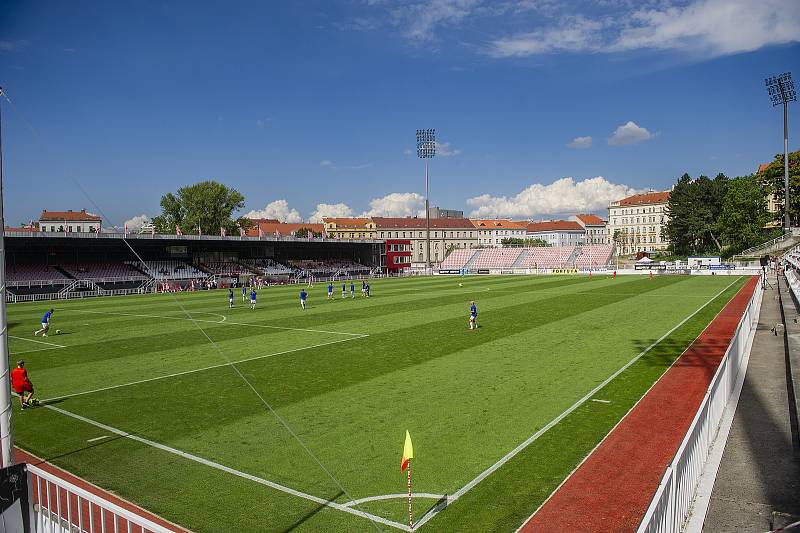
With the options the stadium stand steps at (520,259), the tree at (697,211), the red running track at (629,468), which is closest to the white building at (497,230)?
the stadium stand steps at (520,259)

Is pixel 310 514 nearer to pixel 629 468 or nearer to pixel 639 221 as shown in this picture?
pixel 629 468

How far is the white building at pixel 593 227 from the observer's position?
19231cm

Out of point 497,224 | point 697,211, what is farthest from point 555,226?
point 697,211

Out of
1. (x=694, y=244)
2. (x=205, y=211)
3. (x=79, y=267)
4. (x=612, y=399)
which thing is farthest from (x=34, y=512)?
(x=694, y=244)

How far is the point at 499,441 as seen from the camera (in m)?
A: 10.1

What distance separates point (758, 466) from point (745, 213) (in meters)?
86.9

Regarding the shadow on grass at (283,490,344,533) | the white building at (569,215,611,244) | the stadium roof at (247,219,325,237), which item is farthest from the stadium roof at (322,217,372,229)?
the shadow on grass at (283,490,344,533)

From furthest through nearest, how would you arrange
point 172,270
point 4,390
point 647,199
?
point 647,199, point 172,270, point 4,390

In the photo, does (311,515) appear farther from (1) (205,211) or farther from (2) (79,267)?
(1) (205,211)

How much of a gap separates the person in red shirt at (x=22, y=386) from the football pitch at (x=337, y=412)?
0.45 meters

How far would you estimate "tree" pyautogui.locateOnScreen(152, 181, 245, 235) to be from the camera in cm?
9319

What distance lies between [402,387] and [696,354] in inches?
402

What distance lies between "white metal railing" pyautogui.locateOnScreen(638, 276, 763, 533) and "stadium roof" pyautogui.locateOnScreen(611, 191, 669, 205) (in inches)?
5805

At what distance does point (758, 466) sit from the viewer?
8320 mm
